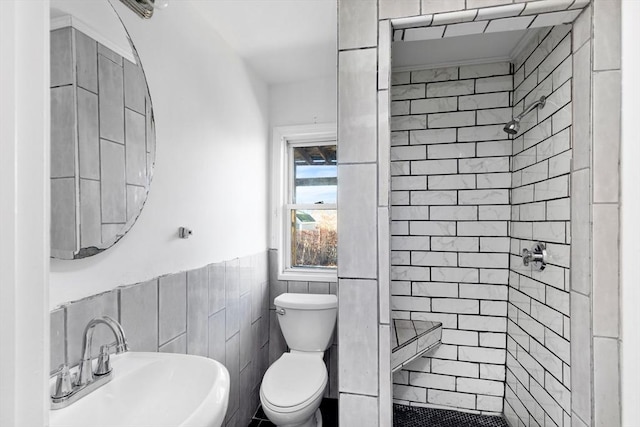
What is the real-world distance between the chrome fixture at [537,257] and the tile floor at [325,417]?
1.51m

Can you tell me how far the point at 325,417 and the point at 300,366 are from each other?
21.0 inches

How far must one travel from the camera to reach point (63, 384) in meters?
0.89

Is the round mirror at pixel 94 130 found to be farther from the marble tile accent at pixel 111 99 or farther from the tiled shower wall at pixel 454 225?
the tiled shower wall at pixel 454 225

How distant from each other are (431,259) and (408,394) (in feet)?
2.79

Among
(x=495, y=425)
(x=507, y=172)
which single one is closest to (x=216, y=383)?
(x=495, y=425)

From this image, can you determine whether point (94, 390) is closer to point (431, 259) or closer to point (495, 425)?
point (431, 259)

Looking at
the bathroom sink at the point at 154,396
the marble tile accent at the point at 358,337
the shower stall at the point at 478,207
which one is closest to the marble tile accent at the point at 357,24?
the shower stall at the point at 478,207

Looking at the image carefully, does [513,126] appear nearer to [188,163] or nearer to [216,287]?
[188,163]

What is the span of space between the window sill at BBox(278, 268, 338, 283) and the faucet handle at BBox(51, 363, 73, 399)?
5.43 ft

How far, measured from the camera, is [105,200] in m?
1.12

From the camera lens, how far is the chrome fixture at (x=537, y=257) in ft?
4.98
